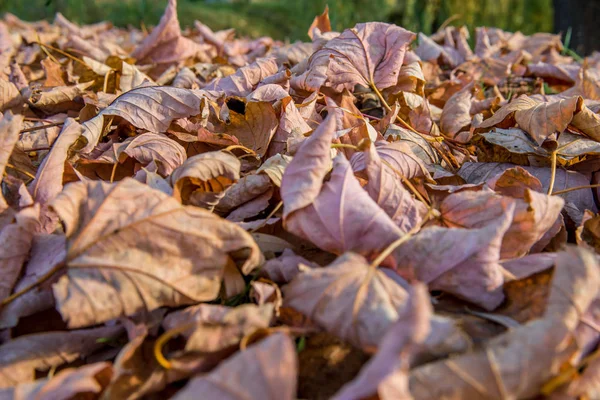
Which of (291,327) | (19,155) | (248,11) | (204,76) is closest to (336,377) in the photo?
(291,327)

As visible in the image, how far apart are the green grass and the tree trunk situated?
3.18 ft

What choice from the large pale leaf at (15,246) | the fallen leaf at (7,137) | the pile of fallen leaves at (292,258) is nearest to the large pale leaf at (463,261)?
the pile of fallen leaves at (292,258)

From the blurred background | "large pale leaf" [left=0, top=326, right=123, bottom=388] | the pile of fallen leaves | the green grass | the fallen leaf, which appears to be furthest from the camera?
the green grass

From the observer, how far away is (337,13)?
7.84 m

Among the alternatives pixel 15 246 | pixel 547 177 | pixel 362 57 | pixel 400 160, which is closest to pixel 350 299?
pixel 400 160

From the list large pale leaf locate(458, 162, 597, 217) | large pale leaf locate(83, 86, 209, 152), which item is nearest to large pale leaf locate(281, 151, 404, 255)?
large pale leaf locate(458, 162, 597, 217)

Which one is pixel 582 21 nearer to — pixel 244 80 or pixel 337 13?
pixel 337 13

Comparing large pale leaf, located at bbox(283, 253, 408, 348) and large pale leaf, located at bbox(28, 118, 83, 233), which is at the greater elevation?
large pale leaf, located at bbox(28, 118, 83, 233)

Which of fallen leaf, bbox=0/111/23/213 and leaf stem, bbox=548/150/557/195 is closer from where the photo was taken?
fallen leaf, bbox=0/111/23/213

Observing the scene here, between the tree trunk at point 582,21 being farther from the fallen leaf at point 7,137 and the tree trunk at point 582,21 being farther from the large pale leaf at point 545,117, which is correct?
the fallen leaf at point 7,137

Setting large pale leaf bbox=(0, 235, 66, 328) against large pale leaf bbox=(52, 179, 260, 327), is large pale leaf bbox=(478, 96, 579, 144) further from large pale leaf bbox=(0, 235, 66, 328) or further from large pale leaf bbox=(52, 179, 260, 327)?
large pale leaf bbox=(0, 235, 66, 328)

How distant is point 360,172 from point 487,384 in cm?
56

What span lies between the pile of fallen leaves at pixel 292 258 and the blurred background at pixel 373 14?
6.08 ft

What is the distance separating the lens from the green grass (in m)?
8.51
